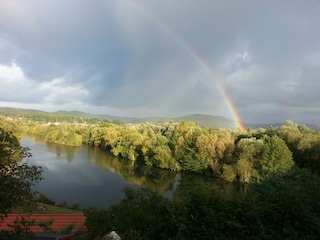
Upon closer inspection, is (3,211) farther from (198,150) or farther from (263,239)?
(198,150)

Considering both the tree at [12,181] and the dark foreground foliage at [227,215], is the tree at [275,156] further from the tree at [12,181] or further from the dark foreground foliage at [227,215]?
the tree at [12,181]

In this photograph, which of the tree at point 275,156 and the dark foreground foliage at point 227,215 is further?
the tree at point 275,156

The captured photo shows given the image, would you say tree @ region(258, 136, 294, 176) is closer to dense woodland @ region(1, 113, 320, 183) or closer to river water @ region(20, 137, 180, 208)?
dense woodland @ region(1, 113, 320, 183)

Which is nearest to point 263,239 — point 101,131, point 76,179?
point 76,179

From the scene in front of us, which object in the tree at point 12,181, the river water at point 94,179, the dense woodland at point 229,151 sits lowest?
the river water at point 94,179

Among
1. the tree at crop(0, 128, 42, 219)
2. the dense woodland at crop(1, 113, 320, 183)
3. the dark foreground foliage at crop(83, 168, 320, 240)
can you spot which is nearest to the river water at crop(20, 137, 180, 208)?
the dense woodland at crop(1, 113, 320, 183)

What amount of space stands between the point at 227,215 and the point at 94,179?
78.2 ft

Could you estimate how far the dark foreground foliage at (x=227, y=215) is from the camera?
6.78 meters

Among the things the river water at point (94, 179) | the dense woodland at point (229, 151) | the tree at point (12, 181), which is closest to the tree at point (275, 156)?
the dense woodland at point (229, 151)

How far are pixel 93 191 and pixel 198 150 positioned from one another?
14588 mm

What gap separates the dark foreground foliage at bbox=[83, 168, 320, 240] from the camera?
6.78 m

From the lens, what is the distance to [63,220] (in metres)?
12.9

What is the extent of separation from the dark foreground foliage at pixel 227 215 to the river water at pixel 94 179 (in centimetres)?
946

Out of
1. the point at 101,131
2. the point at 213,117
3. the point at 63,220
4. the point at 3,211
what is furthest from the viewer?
the point at 213,117
